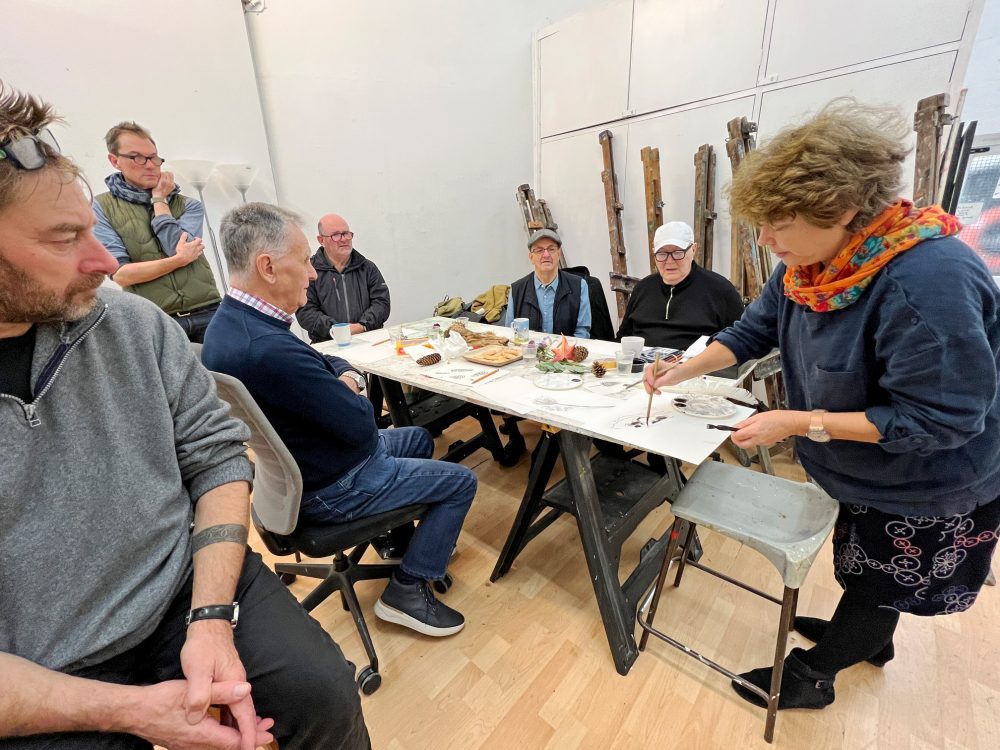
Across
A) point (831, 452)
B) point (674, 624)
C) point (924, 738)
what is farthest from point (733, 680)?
point (831, 452)

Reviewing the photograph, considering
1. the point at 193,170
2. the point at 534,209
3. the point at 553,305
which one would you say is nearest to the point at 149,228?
the point at 193,170

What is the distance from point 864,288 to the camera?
87 centimetres

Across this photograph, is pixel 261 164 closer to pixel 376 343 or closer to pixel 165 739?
pixel 376 343

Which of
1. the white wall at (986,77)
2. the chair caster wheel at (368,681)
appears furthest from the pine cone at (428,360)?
the white wall at (986,77)

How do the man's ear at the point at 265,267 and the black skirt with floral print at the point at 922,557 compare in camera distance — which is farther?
the man's ear at the point at 265,267

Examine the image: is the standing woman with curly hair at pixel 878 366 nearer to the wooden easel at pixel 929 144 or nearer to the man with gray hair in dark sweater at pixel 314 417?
the man with gray hair in dark sweater at pixel 314 417

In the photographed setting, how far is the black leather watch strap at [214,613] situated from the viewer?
78 cm

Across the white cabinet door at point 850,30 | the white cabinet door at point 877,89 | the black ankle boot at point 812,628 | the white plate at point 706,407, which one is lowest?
the black ankle boot at point 812,628

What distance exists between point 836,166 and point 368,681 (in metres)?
1.81

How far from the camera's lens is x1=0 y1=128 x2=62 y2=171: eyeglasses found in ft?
2.08

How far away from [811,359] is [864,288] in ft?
0.64

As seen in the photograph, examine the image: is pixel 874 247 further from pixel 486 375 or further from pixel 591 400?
pixel 486 375

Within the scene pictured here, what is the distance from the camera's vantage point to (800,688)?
3.97ft

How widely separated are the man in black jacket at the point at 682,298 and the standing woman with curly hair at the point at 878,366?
1.20 meters
